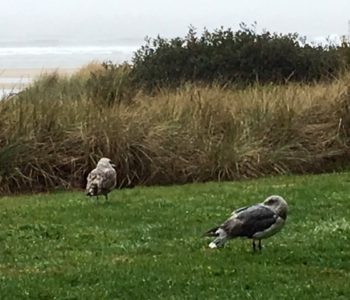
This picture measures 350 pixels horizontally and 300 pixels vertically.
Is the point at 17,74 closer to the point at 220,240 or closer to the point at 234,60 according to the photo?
the point at 234,60

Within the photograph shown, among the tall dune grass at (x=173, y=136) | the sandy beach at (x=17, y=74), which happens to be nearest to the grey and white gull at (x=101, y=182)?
the tall dune grass at (x=173, y=136)

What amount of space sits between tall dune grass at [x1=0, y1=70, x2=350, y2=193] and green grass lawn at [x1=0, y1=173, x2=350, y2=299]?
199 cm

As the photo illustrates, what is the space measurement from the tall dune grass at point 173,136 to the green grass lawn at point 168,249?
199 centimetres

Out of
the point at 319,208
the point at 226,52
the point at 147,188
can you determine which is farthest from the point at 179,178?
the point at 226,52

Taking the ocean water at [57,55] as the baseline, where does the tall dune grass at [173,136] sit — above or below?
above

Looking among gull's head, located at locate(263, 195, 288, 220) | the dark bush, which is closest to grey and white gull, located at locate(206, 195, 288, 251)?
gull's head, located at locate(263, 195, 288, 220)

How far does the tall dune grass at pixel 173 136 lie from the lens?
52.9ft

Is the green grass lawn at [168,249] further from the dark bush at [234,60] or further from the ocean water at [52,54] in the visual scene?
the ocean water at [52,54]

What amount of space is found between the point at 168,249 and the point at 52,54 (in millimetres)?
40023

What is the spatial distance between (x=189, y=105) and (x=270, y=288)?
999cm

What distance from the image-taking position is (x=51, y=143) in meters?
16.4

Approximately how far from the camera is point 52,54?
161 feet

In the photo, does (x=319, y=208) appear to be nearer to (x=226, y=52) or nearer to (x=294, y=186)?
(x=294, y=186)

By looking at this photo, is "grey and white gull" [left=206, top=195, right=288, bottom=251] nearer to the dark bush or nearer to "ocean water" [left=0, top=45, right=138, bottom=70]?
the dark bush
